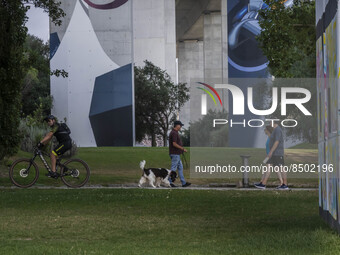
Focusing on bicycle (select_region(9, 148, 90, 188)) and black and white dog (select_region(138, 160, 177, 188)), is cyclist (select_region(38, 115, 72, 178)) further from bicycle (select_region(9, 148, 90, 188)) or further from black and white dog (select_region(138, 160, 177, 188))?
black and white dog (select_region(138, 160, 177, 188))

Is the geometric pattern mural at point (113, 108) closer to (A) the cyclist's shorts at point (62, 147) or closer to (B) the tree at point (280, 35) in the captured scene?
(B) the tree at point (280, 35)

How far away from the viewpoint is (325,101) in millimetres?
10227

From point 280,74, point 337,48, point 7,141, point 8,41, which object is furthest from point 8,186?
point 337,48

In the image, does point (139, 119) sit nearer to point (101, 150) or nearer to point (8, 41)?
point (101, 150)

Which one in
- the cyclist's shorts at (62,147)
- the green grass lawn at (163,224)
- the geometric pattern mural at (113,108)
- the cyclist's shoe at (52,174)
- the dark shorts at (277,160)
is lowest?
the green grass lawn at (163,224)

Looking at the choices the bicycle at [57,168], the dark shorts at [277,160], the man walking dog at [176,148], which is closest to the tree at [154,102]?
the man walking dog at [176,148]

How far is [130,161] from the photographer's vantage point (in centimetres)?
3409

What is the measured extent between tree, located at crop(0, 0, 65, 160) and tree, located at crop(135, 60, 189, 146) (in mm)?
31621

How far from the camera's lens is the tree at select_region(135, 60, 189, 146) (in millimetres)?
53719

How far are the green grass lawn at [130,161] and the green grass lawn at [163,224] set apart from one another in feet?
18.5

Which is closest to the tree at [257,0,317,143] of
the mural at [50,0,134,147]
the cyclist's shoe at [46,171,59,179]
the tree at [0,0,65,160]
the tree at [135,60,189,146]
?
the cyclist's shoe at [46,171,59,179]

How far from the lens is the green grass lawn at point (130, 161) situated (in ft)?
78.2

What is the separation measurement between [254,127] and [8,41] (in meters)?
8.07

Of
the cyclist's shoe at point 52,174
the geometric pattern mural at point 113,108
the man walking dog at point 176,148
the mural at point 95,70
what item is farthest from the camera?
the mural at point 95,70
